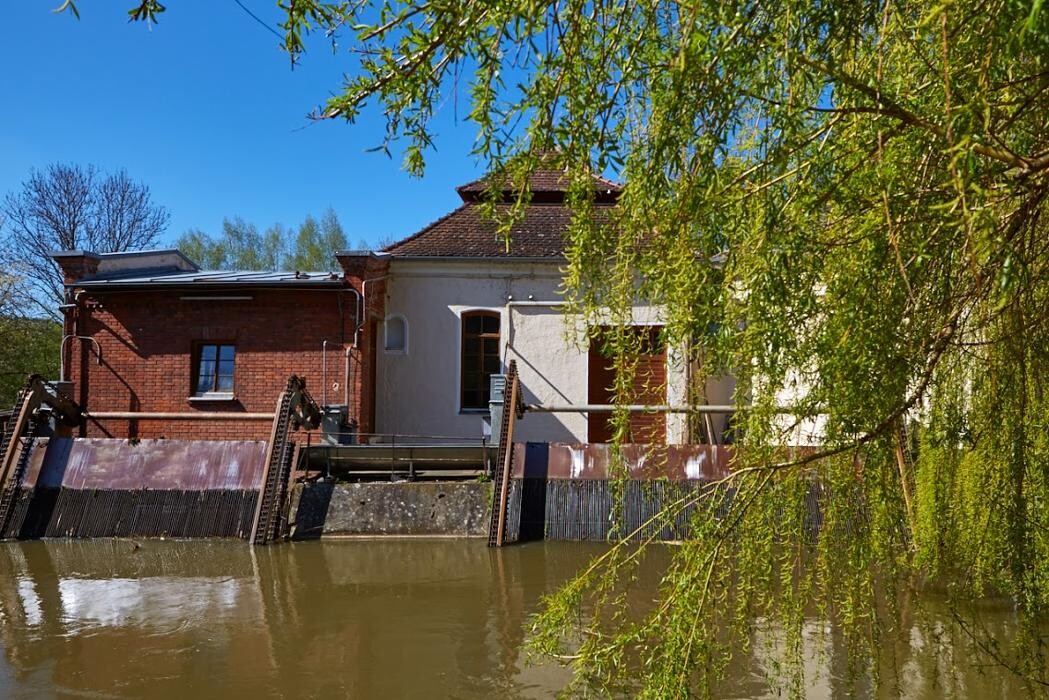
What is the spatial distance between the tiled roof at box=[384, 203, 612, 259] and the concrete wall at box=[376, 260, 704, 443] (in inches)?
9.5

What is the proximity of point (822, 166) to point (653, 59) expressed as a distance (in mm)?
716

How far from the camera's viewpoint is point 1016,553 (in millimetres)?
3498

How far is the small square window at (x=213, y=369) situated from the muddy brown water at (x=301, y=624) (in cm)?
461

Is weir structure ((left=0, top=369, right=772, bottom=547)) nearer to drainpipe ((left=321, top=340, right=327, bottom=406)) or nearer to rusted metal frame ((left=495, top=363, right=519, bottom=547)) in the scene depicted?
rusted metal frame ((left=495, top=363, right=519, bottom=547))

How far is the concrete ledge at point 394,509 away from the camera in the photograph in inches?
430

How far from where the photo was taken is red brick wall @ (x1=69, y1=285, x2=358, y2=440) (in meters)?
14.6

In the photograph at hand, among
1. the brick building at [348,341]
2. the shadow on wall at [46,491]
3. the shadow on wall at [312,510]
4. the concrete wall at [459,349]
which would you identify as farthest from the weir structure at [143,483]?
the concrete wall at [459,349]

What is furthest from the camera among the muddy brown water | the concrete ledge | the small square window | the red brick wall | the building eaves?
the small square window

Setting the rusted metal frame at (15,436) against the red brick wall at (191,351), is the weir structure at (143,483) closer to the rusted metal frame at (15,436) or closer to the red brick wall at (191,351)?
the rusted metal frame at (15,436)

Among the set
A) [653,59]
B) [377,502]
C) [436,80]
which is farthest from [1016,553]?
Result: [377,502]

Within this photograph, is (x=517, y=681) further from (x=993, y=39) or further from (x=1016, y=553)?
(x=993, y=39)

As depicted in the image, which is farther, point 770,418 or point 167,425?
point 167,425

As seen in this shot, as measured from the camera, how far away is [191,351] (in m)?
15.0

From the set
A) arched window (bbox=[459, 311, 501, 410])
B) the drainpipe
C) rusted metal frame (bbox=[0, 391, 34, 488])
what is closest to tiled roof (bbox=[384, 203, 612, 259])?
arched window (bbox=[459, 311, 501, 410])
